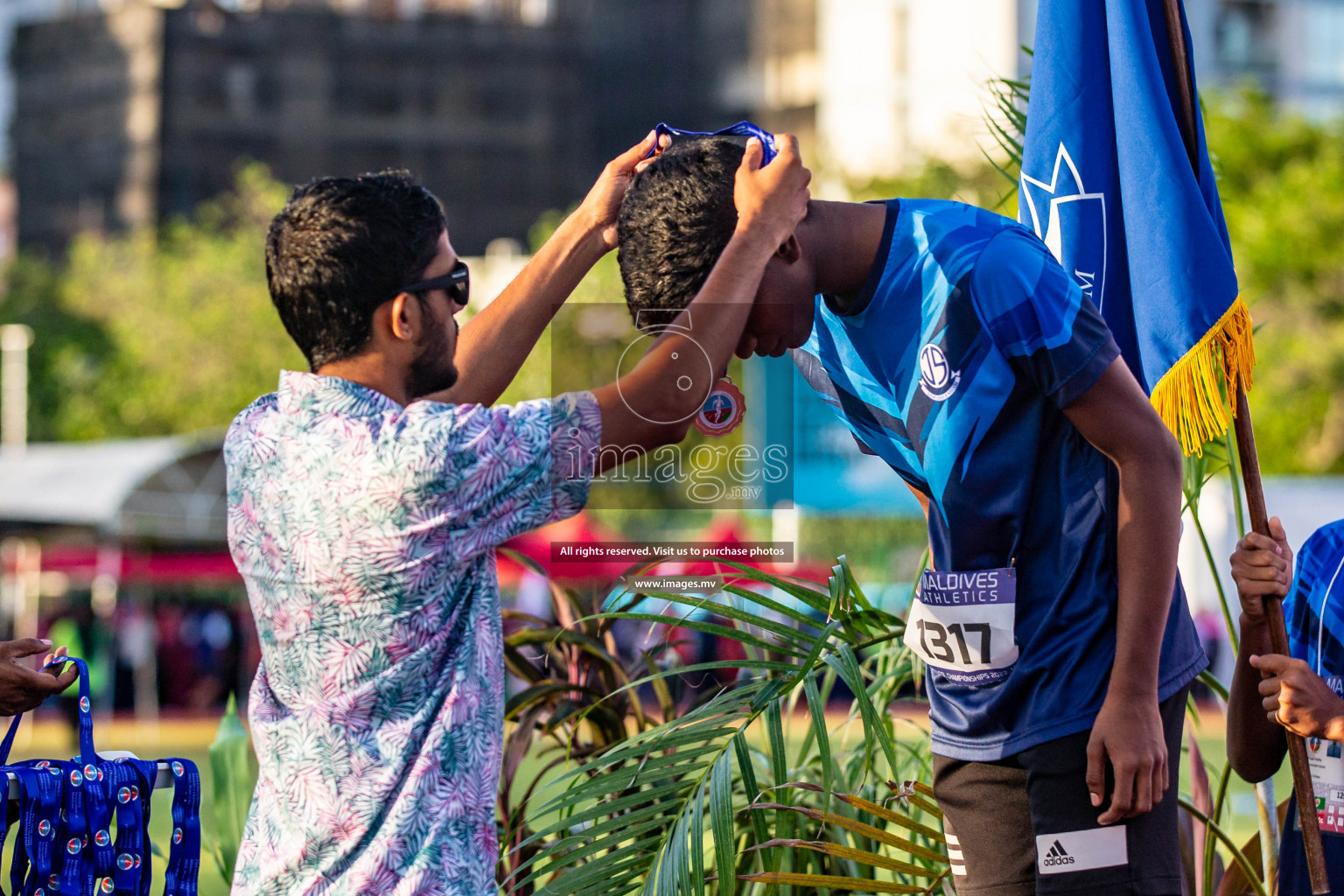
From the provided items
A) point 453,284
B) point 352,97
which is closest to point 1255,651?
point 453,284

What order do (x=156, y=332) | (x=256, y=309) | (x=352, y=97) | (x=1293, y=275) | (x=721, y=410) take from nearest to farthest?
(x=721, y=410)
(x=1293, y=275)
(x=256, y=309)
(x=156, y=332)
(x=352, y=97)

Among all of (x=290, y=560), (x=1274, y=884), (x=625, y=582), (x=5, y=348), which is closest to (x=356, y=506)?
(x=290, y=560)

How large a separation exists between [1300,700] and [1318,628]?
0.82ft

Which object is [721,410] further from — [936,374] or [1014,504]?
[1014,504]

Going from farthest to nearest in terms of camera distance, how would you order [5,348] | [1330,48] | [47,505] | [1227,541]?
[1330,48]
[5,348]
[47,505]
[1227,541]

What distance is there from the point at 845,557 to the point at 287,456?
3.61 feet

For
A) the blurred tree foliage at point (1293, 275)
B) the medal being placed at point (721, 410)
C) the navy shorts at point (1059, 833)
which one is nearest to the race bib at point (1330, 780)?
the navy shorts at point (1059, 833)

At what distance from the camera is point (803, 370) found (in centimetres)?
219

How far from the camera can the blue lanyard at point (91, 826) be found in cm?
191

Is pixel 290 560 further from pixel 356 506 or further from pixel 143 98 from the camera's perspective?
pixel 143 98

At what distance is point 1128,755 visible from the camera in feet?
5.75

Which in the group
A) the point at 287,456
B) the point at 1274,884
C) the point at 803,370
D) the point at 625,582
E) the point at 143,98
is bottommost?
the point at 1274,884

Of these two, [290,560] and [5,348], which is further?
[5,348]

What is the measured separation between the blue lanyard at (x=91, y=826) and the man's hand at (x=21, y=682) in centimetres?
3
